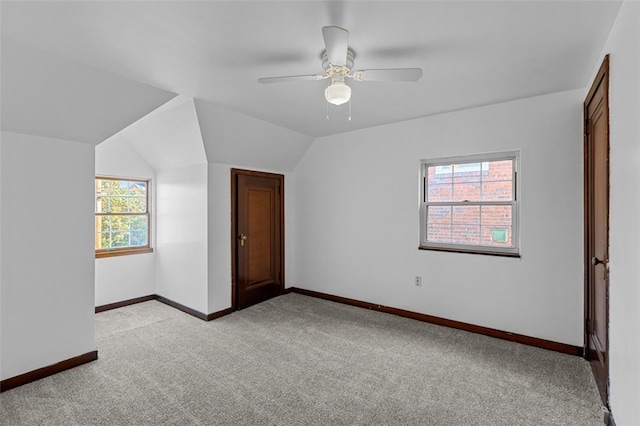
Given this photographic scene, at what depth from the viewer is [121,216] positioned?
14.8 feet

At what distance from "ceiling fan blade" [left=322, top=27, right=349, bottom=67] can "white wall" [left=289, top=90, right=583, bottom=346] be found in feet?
6.87

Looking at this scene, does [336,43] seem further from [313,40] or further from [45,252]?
[45,252]

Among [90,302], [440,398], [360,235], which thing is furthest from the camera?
[360,235]

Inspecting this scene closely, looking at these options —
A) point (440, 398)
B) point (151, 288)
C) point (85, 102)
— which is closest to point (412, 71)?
point (440, 398)

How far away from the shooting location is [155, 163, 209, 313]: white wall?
3990 mm

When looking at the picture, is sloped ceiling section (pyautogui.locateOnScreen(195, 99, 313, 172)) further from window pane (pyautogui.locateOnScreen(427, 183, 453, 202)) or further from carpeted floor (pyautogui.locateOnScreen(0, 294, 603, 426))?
carpeted floor (pyautogui.locateOnScreen(0, 294, 603, 426))

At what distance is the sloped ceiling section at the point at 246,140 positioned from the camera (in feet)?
11.5

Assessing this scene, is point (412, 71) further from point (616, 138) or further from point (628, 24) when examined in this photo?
point (616, 138)

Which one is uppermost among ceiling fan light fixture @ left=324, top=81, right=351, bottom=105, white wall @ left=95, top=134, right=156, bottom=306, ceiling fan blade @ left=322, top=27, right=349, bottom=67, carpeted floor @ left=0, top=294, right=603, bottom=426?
ceiling fan blade @ left=322, top=27, right=349, bottom=67

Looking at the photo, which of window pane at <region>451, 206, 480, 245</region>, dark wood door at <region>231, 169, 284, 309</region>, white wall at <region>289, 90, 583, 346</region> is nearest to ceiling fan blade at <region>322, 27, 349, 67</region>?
white wall at <region>289, 90, 583, 346</region>

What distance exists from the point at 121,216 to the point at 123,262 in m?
0.64

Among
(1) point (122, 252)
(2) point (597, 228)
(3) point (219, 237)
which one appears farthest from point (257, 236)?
(2) point (597, 228)

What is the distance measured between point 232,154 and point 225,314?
79.5 inches

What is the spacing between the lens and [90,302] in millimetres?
2895
